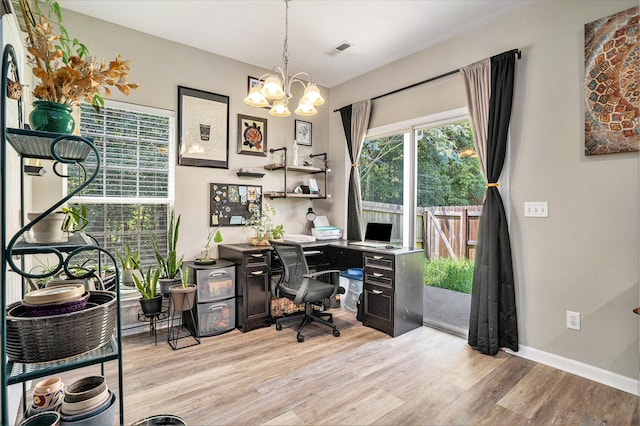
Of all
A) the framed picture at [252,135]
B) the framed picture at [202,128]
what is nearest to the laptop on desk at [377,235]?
the framed picture at [252,135]

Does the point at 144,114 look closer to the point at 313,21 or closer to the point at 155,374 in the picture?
the point at 313,21

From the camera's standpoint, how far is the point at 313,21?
313 cm

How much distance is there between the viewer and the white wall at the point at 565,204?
237 centimetres

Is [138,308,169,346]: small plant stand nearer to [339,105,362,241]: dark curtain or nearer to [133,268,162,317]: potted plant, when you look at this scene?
[133,268,162,317]: potted plant

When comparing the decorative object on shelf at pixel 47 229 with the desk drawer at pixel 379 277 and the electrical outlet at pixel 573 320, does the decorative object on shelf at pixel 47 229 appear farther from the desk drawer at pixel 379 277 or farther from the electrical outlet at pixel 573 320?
the electrical outlet at pixel 573 320

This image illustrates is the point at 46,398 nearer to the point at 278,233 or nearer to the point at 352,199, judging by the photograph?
the point at 278,233

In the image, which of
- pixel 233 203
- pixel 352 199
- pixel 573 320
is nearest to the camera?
pixel 573 320

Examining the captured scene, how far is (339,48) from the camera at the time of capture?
366 centimetres

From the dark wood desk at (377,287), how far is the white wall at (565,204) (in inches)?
37.9

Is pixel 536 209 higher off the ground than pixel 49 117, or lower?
lower

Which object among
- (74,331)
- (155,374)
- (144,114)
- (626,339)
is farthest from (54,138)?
(626,339)

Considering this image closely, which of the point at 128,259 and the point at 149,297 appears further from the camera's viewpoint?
the point at 128,259

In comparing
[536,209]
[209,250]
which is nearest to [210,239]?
[209,250]

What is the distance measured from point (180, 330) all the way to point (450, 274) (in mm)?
2862
